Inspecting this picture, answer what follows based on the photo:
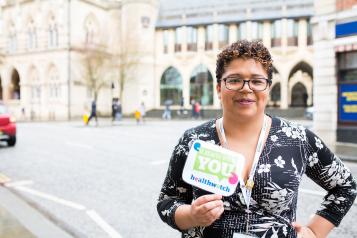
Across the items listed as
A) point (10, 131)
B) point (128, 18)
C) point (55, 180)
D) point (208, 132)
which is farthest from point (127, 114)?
point (208, 132)

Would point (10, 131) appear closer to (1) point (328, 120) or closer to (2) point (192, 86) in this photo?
(1) point (328, 120)

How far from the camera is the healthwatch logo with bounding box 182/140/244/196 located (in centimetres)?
174

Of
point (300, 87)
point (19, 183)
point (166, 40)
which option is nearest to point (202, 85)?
point (166, 40)

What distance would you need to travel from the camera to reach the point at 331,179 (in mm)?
2092

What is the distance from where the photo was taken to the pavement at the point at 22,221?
4.59 metres

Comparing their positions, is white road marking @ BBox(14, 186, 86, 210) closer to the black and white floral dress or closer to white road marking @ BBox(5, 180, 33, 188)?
white road marking @ BBox(5, 180, 33, 188)

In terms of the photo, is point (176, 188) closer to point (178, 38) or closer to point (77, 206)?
point (77, 206)

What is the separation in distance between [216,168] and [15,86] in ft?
162

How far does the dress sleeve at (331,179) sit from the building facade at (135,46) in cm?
3780

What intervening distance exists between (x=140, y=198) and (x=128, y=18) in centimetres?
3967

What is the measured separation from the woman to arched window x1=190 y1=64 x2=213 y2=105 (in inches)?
1587

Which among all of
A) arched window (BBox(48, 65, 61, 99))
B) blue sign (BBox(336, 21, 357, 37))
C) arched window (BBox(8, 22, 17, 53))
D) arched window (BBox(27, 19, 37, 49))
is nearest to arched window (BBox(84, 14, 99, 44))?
arched window (BBox(48, 65, 61, 99))

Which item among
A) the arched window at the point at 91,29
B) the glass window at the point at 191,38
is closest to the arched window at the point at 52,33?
the arched window at the point at 91,29

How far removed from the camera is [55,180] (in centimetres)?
816
